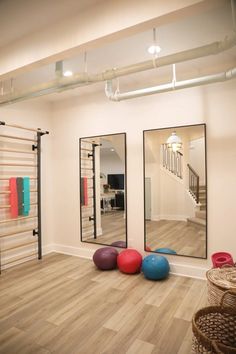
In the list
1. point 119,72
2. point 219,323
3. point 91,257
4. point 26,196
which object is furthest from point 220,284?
point 26,196

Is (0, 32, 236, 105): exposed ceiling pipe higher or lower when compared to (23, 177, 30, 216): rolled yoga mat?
higher

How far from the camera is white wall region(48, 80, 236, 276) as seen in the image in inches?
117

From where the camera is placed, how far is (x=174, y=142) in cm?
330

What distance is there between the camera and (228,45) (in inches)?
72.6

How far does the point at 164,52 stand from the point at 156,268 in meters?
2.57

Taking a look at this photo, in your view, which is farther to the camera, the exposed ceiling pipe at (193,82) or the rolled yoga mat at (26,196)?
the rolled yoga mat at (26,196)

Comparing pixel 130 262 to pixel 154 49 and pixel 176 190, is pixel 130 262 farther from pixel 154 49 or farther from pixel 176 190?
pixel 154 49

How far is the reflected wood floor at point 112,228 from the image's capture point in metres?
3.73

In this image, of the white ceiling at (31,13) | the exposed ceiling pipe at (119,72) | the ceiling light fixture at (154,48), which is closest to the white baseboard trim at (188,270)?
the exposed ceiling pipe at (119,72)

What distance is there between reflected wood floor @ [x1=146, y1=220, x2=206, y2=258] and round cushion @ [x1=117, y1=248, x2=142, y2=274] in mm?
306

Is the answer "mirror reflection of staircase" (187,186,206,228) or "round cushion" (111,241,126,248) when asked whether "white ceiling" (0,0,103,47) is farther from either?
"round cushion" (111,241,126,248)

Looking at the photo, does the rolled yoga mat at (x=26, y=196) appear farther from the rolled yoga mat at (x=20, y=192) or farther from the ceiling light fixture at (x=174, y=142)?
the ceiling light fixture at (x=174, y=142)

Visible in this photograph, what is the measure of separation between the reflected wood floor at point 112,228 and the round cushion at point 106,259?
1.07 ft

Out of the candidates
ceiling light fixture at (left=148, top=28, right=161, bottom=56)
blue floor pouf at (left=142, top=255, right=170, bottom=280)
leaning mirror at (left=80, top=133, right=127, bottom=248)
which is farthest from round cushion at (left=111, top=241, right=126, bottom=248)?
ceiling light fixture at (left=148, top=28, right=161, bottom=56)
